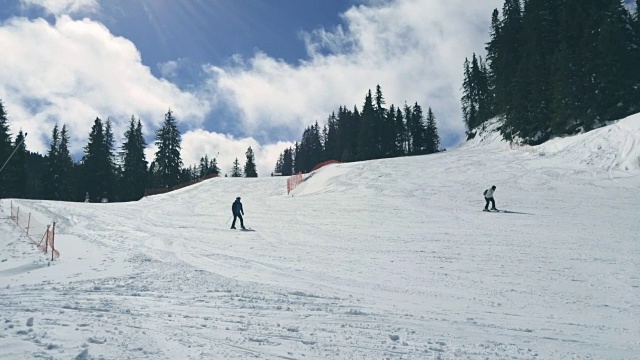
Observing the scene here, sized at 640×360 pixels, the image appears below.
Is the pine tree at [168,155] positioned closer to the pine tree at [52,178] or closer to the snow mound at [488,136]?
the pine tree at [52,178]

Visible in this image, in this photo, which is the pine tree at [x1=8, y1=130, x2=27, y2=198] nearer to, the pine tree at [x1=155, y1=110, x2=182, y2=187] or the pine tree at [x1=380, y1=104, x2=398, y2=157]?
the pine tree at [x1=155, y1=110, x2=182, y2=187]

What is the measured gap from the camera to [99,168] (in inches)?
2259

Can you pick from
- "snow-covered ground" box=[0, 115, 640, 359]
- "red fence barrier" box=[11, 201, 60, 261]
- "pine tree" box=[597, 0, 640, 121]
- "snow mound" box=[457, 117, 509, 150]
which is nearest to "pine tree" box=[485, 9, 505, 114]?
"snow mound" box=[457, 117, 509, 150]

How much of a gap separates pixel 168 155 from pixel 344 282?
60.9 metres

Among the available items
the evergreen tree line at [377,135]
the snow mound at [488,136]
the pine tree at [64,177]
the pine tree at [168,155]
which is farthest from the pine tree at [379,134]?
the pine tree at [64,177]

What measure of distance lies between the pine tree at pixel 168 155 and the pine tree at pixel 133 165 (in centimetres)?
244

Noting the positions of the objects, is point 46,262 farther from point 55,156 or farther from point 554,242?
point 55,156

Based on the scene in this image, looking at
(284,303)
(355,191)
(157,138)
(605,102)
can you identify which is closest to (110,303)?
(284,303)

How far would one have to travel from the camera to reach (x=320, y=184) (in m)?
32.9

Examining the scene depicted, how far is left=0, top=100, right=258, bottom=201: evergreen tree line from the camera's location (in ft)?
167

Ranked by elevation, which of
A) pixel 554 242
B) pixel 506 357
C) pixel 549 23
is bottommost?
pixel 506 357

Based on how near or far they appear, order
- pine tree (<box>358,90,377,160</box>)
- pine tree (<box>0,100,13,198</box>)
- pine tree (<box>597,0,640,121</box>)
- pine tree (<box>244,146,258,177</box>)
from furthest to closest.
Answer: pine tree (<box>244,146,258,177</box>) < pine tree (<box>358,90,377,160</box>) < pine tree (<box>0,100,13,198</box>) < pine tree (<box>597,0,640,121</box>)

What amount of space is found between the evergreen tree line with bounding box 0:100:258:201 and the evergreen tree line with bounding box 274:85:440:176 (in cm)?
3194

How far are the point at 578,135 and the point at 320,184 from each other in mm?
21574
